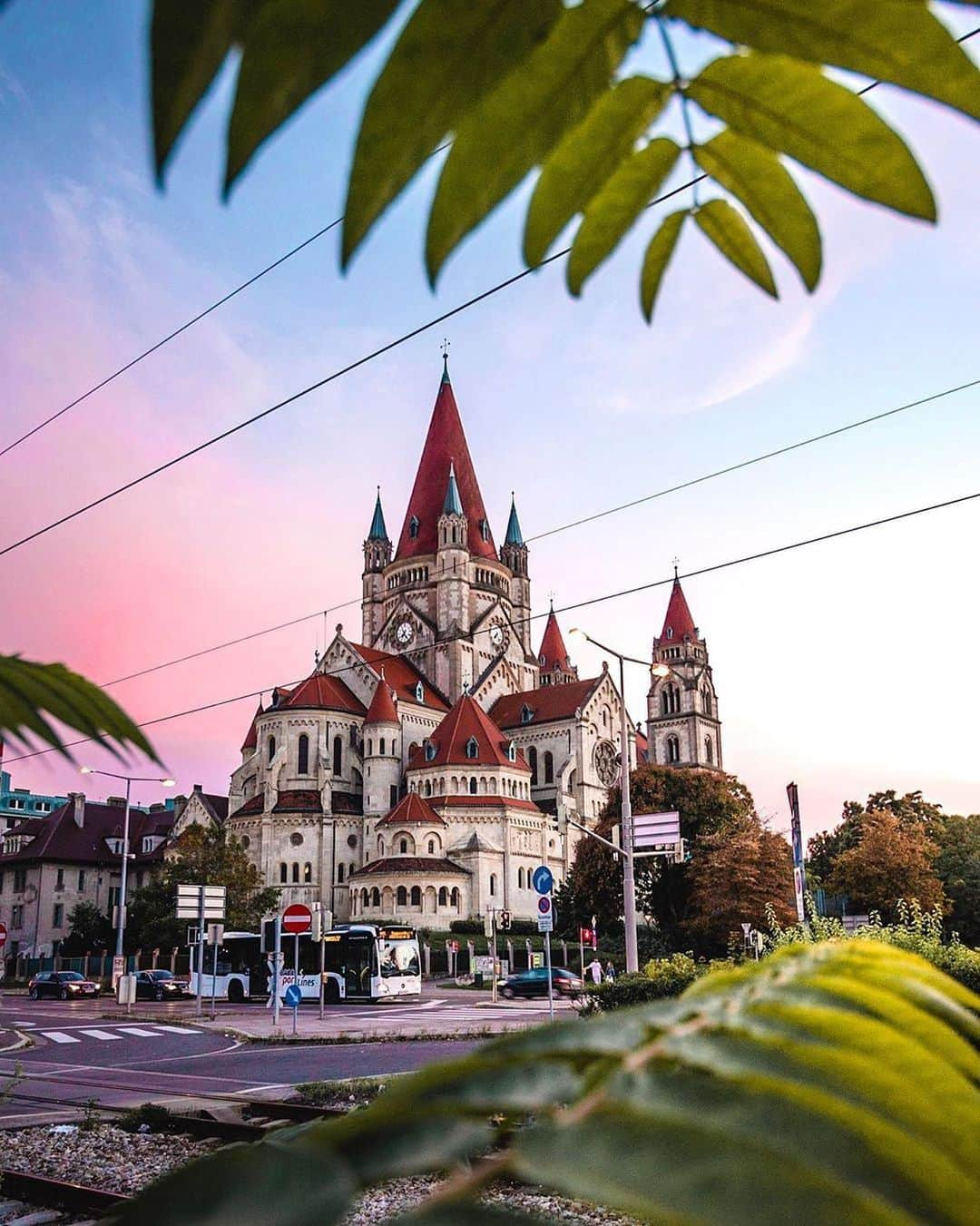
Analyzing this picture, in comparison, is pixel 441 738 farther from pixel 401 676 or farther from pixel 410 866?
pixel 410 866

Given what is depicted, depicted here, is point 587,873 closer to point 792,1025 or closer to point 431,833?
point 431,833

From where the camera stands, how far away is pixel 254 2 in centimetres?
50

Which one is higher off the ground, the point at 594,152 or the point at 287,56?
the point at 594,152

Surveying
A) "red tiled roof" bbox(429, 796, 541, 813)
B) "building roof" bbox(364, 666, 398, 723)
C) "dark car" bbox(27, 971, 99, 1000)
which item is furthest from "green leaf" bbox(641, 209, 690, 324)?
"building roof" bbox(364, 666, 398, 723)

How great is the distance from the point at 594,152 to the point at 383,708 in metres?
72.3

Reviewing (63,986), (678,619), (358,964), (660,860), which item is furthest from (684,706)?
(63,986)

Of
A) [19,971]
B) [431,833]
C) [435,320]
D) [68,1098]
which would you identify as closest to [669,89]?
[435,320]

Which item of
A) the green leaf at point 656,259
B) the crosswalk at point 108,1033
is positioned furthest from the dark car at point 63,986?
the green leaf at point 656,259

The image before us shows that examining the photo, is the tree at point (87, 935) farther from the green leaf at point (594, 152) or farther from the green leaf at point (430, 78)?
the green leaf at point (430, 78)

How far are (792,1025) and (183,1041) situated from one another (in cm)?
2759

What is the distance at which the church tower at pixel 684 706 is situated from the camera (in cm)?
8969

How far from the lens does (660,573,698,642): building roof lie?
3666 inches

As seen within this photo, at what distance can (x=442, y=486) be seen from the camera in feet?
292

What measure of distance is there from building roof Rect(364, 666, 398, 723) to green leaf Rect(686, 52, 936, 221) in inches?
2829
